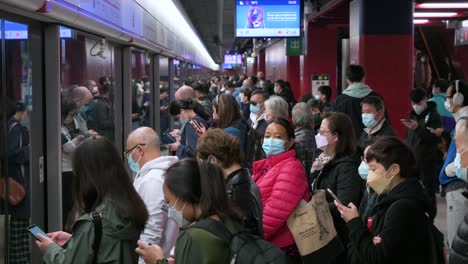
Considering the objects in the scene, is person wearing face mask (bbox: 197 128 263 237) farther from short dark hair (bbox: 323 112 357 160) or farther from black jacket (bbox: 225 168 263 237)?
short dark hair (bbox: 323 112 357 160)

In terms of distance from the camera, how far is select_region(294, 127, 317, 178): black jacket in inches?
209

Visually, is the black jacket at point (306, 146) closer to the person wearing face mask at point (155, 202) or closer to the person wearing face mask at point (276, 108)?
the person wearing face mask at point (276, 108)

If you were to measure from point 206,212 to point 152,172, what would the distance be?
120cm

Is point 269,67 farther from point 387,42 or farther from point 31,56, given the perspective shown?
point 31,56

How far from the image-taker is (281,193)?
362 centimetres

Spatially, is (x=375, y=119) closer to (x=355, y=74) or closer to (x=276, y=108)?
(x=276, y=108)

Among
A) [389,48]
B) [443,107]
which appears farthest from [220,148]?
[443,107]

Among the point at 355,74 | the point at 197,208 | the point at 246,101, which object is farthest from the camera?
the point at 246,101

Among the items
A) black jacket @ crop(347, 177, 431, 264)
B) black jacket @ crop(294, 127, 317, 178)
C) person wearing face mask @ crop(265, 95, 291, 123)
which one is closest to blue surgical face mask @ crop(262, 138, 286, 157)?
black jacket @ crop(347, 177, 431, 264)

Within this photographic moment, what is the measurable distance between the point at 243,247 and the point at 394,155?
1121 millimetres

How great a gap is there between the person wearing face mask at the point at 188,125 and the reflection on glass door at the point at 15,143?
1.91 meters

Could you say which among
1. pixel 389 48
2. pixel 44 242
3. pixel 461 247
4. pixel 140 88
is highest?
pixel 389 48

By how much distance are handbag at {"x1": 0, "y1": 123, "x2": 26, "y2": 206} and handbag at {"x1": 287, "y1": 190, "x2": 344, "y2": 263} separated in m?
1.40

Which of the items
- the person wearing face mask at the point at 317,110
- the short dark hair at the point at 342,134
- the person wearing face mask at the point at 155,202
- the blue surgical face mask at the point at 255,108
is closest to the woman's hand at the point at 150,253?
the person wearing face mask at the point at 155,202
